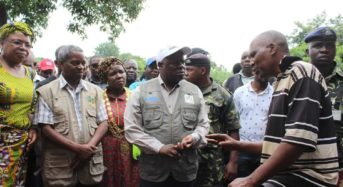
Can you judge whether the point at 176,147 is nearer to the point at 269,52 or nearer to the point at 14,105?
the point at 269,52

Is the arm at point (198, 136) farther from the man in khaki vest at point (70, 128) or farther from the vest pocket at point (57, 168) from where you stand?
the vest pocket at point (57, 168)

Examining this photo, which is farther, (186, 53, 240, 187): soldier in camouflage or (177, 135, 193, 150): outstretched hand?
(186, 53, 240, 187): soldier in camouflage

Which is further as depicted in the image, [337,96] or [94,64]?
[94,64]

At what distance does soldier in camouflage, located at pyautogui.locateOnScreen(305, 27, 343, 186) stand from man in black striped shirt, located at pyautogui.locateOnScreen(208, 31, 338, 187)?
4.81ft

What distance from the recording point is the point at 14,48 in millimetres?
3539

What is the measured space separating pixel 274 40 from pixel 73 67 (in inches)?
85.6

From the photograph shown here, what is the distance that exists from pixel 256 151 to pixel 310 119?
2.84ft

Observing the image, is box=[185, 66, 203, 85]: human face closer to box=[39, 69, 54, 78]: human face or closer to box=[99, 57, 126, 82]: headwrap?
box=[99, 57, 126, 82]: headwrap

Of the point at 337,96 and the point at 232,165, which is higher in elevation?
the point at 337,96

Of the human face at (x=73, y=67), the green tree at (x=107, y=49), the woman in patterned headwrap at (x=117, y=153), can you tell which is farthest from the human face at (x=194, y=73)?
the green tree at (x=107, y=49)

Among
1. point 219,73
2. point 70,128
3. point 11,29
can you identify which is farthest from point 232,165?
point 219,73

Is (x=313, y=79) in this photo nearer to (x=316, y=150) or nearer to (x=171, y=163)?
(x=316, y=150)

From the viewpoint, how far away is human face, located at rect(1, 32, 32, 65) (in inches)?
139

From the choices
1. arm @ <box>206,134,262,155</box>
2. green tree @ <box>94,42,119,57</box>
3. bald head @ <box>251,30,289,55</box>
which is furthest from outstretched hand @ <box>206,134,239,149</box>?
green tree @ <box>94,42,119,57</box>
